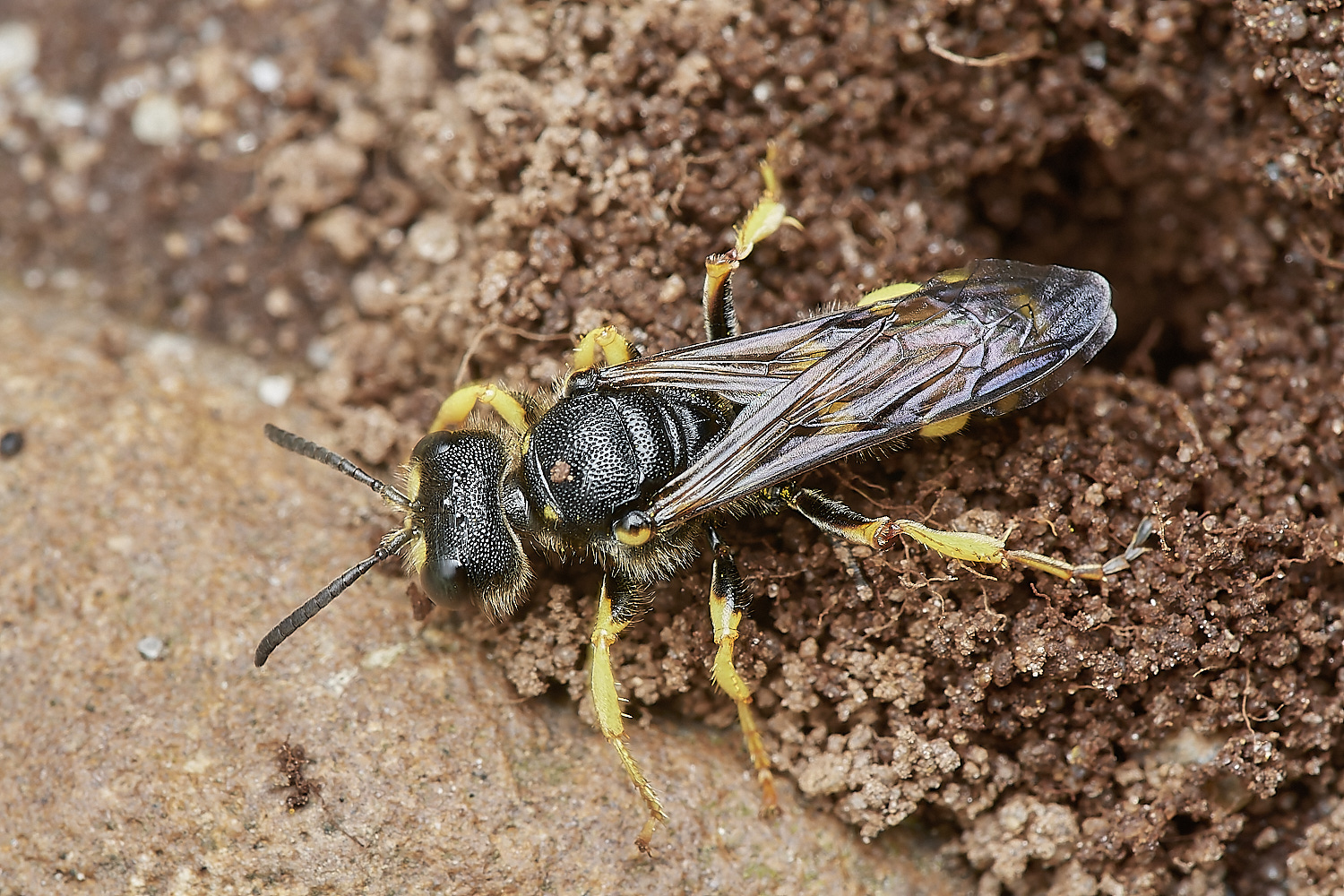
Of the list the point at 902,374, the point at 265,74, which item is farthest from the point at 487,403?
the point at 265,74

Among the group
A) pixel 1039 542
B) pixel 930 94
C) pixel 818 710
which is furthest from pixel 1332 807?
pixel 930 94

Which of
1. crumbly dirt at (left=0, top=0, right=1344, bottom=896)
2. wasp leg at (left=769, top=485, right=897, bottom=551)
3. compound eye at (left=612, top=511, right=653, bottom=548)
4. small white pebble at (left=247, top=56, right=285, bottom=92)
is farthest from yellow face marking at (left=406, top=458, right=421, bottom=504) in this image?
small white pebble at (left=247, top=56, right=285, bottom=92)

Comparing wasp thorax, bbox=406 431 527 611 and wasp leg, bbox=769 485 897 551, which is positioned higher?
wasp leg, bbox=769 485 897 551

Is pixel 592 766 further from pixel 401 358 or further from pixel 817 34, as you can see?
pixel 817 34

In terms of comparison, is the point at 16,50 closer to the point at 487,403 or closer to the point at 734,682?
the point at 487,403

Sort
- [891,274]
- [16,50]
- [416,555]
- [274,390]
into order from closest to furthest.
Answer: [416,555] → [891,274] → [274,390] → [16,50]

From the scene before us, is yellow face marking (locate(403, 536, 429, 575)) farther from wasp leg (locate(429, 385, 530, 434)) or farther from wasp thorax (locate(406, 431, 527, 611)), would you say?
wasp leg (locate(429, 385, 530, 434))

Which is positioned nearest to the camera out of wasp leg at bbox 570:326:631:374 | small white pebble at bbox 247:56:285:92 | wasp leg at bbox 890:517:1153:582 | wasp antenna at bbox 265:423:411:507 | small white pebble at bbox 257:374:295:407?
wasp leg at bbox 890:517:1153:582
